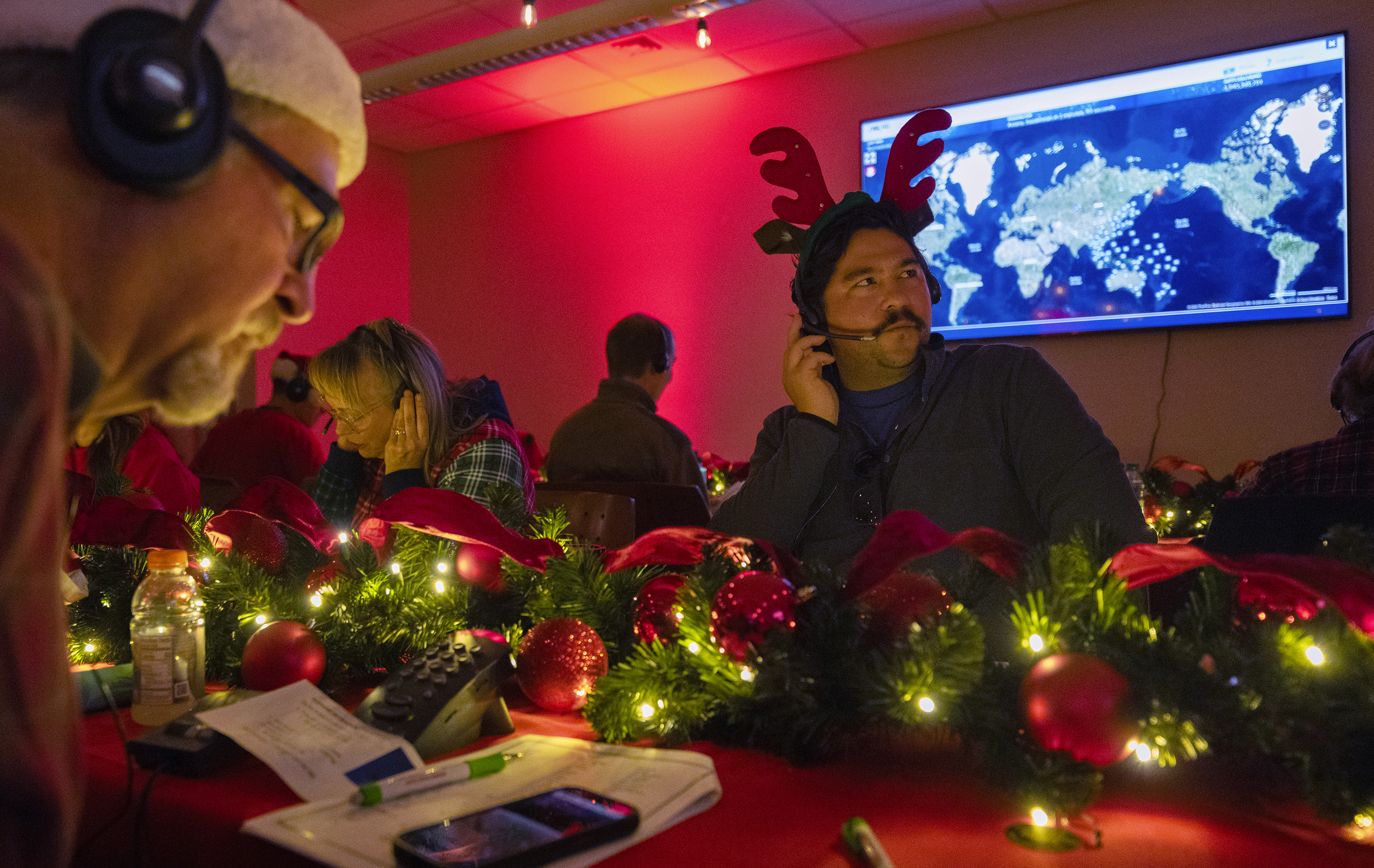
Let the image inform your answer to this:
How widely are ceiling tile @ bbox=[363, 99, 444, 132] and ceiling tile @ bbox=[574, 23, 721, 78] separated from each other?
1.19m

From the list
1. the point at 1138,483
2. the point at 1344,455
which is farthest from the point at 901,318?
the point at 1138,483

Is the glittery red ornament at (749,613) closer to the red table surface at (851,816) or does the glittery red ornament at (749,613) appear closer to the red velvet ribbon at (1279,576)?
the red table surface at (851,816)

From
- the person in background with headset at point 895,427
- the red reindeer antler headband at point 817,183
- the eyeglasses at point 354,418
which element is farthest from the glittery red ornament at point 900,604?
the eyeglasses at point 354,418

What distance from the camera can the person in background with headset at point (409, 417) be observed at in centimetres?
218

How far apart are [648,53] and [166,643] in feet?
13.1

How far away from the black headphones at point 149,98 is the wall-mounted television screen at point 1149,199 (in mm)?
3431

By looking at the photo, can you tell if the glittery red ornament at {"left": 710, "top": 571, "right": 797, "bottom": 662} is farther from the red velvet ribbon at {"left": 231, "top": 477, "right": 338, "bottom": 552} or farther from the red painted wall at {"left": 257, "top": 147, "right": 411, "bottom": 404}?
the red painted wall at {"left": 257, "top": 147, "right": 411, "bottom": 404}

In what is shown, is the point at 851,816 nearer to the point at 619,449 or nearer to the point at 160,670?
the point at 160,670

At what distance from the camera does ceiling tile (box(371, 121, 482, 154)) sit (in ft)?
17.8

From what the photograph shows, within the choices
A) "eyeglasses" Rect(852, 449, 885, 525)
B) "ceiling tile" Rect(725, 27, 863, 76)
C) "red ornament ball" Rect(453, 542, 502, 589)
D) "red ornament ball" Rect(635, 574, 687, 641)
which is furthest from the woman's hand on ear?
"ceiling tile" Rect(725, 27, 863, 76)

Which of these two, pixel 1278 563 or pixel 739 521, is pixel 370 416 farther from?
pixel 1278 563

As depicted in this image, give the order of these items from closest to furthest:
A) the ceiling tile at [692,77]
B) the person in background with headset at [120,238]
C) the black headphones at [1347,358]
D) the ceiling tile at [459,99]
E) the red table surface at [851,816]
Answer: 1. the person in background with headset at [120,238]
2. the red table surface at [851,816]
3. the black headphones at [1347,358]
4. the ceiling tile at [692,77]
5. the ceiling tile at [459,99]

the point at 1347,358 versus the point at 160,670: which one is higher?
the point at 1347,358

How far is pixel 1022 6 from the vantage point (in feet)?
12.7
